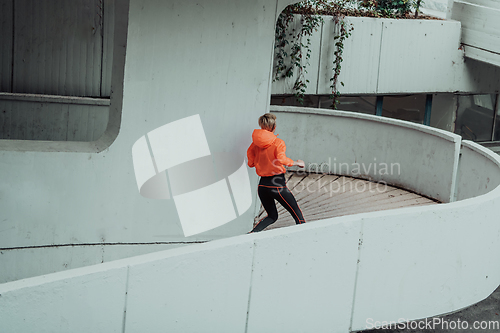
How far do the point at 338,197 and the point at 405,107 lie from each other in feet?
24.3

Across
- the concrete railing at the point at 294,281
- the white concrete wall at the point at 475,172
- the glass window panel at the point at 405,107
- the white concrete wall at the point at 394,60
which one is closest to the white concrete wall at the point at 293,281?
the concrete railing at the point at 294,281

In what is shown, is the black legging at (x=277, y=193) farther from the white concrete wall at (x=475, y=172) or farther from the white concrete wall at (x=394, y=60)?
the white concrete wall at (x=394, y=60)

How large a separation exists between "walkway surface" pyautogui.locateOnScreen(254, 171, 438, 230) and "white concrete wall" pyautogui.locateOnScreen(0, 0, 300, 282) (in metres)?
2.10

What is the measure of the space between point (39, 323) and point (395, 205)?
6417 mm

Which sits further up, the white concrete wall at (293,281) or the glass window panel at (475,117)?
the glass window panel at (475,117)

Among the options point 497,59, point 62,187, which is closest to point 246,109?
point 62,187

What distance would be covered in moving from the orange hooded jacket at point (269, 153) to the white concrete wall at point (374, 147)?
141 inches

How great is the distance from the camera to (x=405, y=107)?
600 inches

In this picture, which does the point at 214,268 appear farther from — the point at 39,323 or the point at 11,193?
the point at 11,193

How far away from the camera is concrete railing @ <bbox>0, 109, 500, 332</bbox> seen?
3.49 metres

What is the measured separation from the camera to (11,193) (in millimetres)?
5527

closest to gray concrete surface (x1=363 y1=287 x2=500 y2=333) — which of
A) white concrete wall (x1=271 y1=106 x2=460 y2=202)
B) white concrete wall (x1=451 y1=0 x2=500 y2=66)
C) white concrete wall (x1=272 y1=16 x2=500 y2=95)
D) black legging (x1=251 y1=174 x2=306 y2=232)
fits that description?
black legging (x1=251 y1=174 x2=306 y2=232)

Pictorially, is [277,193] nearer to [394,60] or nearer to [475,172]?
[475,172]

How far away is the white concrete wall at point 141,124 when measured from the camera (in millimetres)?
5609
